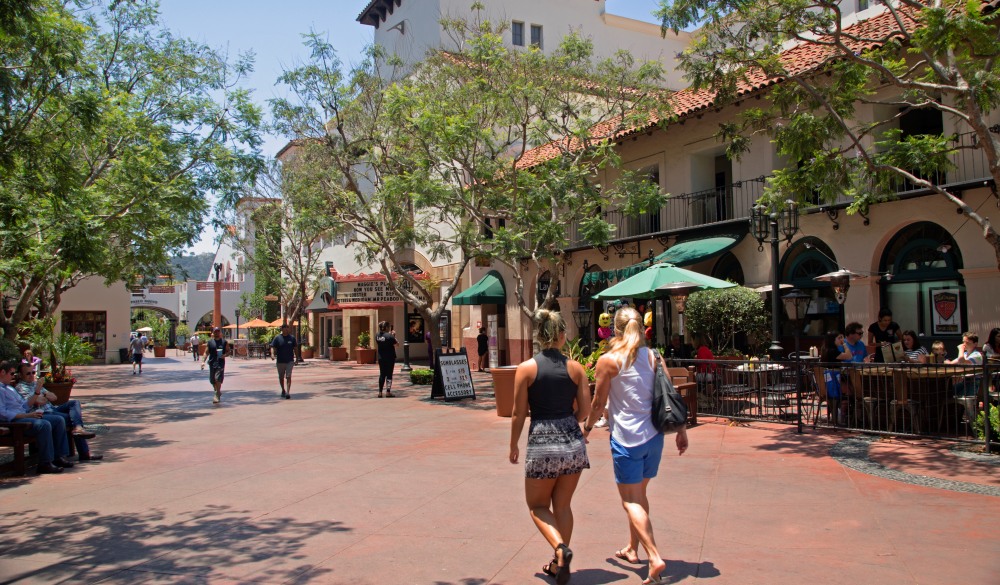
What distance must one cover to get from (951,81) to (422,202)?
10.3 meters

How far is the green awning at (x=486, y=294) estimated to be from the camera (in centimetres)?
2662

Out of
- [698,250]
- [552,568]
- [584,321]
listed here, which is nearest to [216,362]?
[584,321]

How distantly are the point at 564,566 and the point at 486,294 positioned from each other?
2232 centimetres

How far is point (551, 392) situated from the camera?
4.62 metres

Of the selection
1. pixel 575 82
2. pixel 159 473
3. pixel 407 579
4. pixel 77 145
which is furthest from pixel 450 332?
pixel 407 579

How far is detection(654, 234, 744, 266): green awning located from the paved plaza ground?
7364 millimetres

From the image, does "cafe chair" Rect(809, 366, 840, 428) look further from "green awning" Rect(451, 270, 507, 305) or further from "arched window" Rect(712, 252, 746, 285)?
"green awning" Rect(451, 270, 507, 305)

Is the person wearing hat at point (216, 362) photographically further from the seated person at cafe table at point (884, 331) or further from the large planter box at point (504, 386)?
the seated person at cafe table at point (884, 331)

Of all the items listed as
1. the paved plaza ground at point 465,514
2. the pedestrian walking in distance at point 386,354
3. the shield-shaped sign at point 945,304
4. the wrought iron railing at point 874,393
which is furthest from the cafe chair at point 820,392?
the pedestrian walking in distance at point 386,354

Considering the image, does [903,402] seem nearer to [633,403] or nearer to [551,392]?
[633,403]

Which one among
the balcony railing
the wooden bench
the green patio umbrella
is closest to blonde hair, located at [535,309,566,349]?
the wooden bench

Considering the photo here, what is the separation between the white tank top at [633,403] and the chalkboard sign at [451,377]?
11.1 m

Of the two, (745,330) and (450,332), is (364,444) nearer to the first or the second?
(745,330)

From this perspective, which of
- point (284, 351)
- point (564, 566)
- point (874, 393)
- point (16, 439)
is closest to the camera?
point (564, 566)
